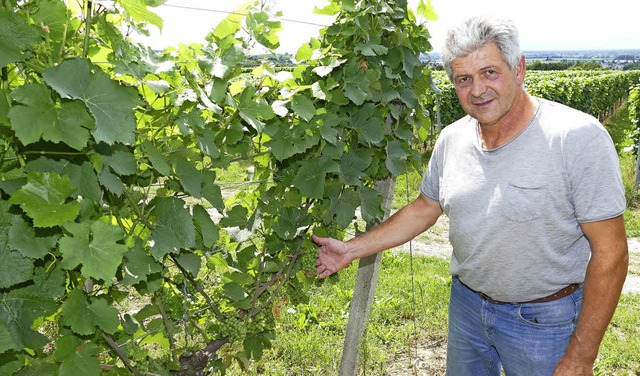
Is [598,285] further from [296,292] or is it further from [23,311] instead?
[23,311]

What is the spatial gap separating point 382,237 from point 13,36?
192 cm

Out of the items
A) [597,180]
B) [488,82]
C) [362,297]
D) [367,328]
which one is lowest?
[367,328]

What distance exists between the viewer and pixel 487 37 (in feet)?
7.33

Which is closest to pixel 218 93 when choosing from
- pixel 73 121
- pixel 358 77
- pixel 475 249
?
pixel 73 121

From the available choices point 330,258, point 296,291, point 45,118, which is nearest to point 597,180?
point 330,258

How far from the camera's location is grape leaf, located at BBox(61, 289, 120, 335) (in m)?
1.61

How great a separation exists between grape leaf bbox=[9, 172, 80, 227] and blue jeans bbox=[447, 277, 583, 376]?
1.81 metres

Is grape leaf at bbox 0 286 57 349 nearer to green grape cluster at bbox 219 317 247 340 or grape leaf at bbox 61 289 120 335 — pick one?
grape leaf at bbox 61 289 120 335

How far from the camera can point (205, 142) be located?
1.94 meters

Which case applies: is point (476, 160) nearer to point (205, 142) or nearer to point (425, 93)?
point (425, 93)

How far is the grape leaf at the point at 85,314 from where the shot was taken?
5.28 feet

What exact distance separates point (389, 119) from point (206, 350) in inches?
51.5

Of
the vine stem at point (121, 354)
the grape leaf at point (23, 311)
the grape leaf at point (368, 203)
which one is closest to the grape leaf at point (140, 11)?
the grape leaf at point (23, 311)

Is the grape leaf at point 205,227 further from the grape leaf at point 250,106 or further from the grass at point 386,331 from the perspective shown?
the grass at point 386,331
